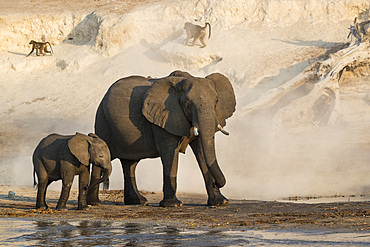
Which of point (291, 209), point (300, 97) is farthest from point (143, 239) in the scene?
point (300, 97)

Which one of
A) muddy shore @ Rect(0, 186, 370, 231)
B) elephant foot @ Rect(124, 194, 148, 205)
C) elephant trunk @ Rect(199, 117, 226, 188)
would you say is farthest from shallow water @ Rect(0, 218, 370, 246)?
elephant foot @ Rect(124, 194, 148, 205)

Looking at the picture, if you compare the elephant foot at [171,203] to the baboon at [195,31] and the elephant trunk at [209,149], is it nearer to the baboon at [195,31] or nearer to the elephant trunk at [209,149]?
the elephant trunk at [209,149]

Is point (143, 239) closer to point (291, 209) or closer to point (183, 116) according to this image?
point (291, 209)

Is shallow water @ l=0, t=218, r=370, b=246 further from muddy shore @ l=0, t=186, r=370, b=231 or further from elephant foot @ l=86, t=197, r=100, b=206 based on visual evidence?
elephant foot @ l=86, t=197, r=100, b=206

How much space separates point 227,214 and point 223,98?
292 centimetres

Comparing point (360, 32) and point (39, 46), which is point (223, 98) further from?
point (39, 46)

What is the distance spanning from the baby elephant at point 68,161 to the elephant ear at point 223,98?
A: 231 centimetres

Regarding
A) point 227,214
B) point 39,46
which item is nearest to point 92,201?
point 227,214

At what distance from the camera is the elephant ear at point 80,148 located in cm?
1252

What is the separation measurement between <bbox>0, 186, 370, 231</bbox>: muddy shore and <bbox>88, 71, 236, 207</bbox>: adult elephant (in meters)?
0.60

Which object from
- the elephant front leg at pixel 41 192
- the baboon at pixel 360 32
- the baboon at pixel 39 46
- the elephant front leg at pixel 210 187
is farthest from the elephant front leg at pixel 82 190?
the baboon at pixel 39 46

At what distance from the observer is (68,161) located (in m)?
12.6

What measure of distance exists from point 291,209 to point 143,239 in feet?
13.1

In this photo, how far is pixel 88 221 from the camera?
10664mm
